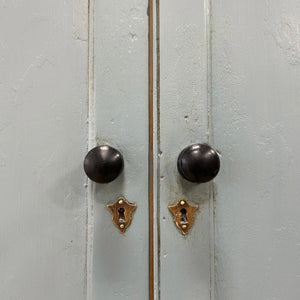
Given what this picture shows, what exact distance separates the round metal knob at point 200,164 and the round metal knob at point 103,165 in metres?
0.08

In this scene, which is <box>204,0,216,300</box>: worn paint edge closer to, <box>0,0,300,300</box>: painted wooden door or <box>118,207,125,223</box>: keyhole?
<box>0,0,300,300</box>: painted wooden door

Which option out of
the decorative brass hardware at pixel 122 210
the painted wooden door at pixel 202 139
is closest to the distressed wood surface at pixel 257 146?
the painted wooden door at pixel 202 139

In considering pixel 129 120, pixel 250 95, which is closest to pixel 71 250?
pixel 129 120

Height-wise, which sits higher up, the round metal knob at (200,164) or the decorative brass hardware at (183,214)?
the round metal knob at (200,164)

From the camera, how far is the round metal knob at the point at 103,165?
0.26 metres

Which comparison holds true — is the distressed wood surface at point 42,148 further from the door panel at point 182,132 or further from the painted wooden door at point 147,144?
the door panel at point 182,132

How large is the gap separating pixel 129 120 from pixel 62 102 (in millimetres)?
93

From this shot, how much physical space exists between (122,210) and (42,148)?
13 centimetres

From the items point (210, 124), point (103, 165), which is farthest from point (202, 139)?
point (103, 165)

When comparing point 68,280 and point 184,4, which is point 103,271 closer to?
point 68,280

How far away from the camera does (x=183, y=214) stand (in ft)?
0.95

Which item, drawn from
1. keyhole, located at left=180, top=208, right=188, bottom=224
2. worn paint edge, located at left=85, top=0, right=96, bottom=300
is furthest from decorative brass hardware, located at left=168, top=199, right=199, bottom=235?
worn paint edge, located at left=85, top=0, right=96, bottom=300

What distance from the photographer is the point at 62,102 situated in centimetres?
30

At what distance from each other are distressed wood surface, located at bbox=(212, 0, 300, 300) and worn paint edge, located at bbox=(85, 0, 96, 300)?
16 cm
